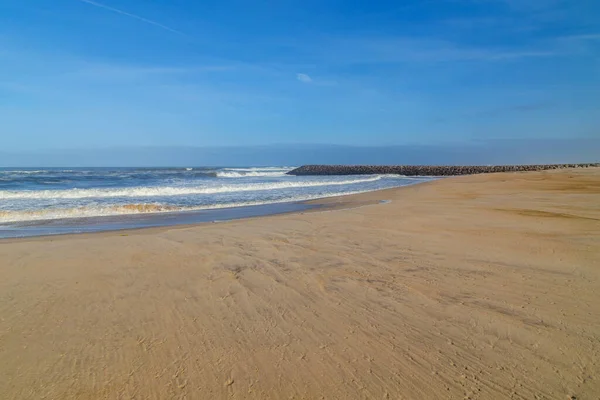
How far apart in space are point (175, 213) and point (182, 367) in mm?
12849

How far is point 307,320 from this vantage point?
12.9 ft

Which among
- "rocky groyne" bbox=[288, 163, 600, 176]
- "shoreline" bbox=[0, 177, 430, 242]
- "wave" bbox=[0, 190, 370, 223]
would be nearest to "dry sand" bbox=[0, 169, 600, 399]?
"shoreline" bbox=[0, 177, 430, 242]

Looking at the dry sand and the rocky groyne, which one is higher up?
the dry sand

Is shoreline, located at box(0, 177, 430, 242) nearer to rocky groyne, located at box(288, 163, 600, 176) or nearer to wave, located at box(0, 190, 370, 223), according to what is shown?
wave, located at box(0, 190, 370, 223)

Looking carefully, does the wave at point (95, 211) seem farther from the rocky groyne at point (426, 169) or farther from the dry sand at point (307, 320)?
the rocky groyne at point (426, 169)

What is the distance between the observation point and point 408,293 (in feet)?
15.1

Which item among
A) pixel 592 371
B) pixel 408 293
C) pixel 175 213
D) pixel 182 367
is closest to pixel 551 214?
pixel 408 293

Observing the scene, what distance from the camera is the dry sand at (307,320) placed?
2850 mm

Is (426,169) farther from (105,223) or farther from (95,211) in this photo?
(105,223)

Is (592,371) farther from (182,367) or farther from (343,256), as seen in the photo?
(343,256)

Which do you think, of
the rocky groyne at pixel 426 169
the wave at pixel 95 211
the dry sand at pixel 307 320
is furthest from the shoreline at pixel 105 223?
the rocky groyne at pixel 426 169

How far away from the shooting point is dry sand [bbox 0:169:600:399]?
9.35ft

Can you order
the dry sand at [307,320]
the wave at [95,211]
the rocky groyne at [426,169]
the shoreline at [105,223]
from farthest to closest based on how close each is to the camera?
the rocky groyne at [426,169] < the wave at [95,211] < the shoreline at [105,223] < the dry sand at [307,320]

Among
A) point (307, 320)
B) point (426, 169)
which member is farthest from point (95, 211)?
point (426, 169)
